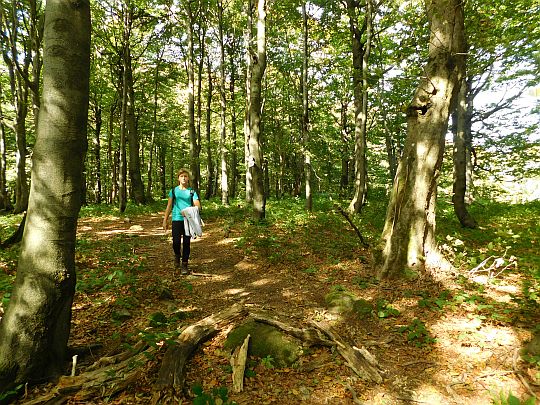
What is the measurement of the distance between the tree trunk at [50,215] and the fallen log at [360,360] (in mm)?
3296

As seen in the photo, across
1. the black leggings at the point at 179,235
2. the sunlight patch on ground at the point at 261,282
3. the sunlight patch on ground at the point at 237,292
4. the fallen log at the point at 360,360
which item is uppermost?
the black leggings at the point at 179,235

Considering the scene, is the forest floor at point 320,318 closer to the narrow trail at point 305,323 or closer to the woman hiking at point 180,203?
Answer: the narrow trail at point 305,323

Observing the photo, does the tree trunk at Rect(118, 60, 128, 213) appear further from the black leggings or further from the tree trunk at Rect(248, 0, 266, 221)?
the black leggings

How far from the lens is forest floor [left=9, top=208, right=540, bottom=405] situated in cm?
327

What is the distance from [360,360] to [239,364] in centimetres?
154

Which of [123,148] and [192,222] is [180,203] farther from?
[123,148]

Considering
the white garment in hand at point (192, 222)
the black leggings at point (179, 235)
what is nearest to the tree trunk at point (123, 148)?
the black leggings at point (179, 235)

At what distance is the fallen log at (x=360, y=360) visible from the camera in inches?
140

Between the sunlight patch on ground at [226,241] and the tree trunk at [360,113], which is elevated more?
the tree trunk at [360,113]

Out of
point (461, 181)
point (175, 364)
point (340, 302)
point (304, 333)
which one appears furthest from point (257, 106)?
point (175, 364)

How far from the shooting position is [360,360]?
12.4 feet

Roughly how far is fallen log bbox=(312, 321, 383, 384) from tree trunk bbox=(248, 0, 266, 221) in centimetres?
752

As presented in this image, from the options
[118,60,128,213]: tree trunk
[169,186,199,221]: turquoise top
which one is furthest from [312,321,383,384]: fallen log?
[118,60,128,213]: tree trunk

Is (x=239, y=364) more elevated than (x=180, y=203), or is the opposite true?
(x=180, y=203)
